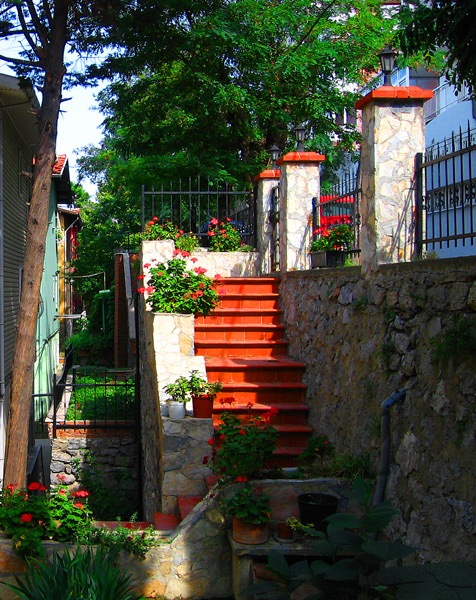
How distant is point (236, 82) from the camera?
13453 millimetres

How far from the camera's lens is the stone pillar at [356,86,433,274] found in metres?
5.49

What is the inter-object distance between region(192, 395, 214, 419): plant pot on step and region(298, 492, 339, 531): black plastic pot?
1696 millimetres

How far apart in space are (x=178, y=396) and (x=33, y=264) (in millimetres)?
2595

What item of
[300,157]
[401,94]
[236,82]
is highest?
[236,82]

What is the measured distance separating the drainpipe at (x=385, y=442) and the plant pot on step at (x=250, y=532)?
838mm

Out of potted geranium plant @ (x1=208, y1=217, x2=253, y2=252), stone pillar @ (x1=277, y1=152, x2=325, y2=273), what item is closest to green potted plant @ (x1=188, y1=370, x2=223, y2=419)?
stone pillar @ (x1=277, y1=152, x2=325, y2=273)

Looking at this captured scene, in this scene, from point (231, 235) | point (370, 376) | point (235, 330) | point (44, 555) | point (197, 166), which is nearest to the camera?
point (44, 555)

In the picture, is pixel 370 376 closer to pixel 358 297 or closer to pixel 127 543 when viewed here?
pixel 358 297

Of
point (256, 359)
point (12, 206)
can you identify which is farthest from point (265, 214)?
point (12, 206)

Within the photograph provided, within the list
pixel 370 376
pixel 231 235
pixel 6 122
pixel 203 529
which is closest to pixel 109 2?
pixel 6 122

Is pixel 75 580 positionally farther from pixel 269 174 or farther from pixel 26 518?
pixel 269 174

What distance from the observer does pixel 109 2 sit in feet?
29.5

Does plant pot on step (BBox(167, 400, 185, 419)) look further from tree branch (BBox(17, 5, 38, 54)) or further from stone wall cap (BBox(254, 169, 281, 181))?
stone wall cap (BBox(254, 169, 281, 181))

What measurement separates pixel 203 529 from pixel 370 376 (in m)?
1.83
